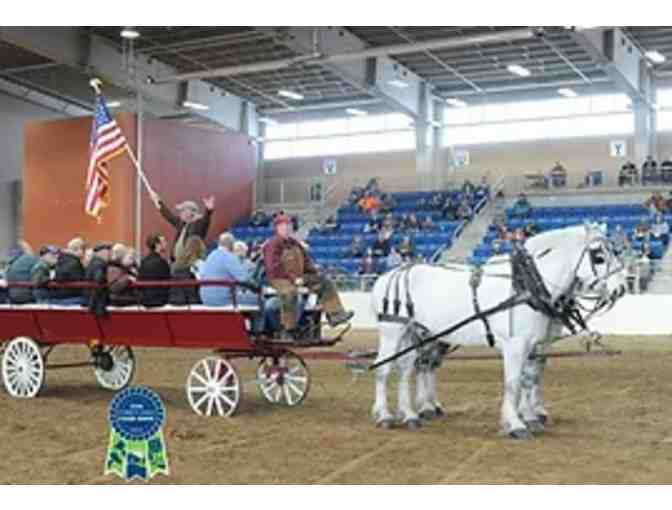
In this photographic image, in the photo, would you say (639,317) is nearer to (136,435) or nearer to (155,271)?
(155,271)

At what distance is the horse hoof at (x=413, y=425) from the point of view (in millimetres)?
8031

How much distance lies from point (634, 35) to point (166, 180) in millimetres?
13204

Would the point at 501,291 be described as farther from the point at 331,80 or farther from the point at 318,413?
the point at 331,80

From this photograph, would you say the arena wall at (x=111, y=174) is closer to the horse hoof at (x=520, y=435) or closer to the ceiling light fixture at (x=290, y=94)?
the ceiling light fixture at (x=290, y=94)

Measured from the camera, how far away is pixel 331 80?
94.4 ft

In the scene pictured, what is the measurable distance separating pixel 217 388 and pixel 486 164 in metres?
22.9

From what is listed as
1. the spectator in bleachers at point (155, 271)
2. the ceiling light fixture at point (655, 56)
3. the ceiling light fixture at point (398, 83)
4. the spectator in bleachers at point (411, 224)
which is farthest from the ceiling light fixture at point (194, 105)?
the spectator in bleachers at point (155, 271)

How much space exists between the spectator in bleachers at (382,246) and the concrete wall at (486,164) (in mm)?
5699

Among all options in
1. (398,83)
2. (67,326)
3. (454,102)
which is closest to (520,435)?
(67,326)

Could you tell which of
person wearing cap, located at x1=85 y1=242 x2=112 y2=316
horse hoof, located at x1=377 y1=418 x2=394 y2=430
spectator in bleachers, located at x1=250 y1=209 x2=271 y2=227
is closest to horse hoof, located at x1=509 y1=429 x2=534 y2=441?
horse hoof, located at x1=377 y1=418 x2=394 y2=430

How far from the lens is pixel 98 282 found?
9648 mm

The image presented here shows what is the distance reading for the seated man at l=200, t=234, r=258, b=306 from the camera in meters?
8.85

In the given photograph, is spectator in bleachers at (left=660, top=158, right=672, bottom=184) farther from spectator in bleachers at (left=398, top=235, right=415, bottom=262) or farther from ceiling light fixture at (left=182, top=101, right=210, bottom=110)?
ceiling light fixture at (left=182, top=101, right=210, bottom=110)

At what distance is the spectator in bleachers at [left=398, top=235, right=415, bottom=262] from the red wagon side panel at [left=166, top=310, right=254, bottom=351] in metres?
15.1
